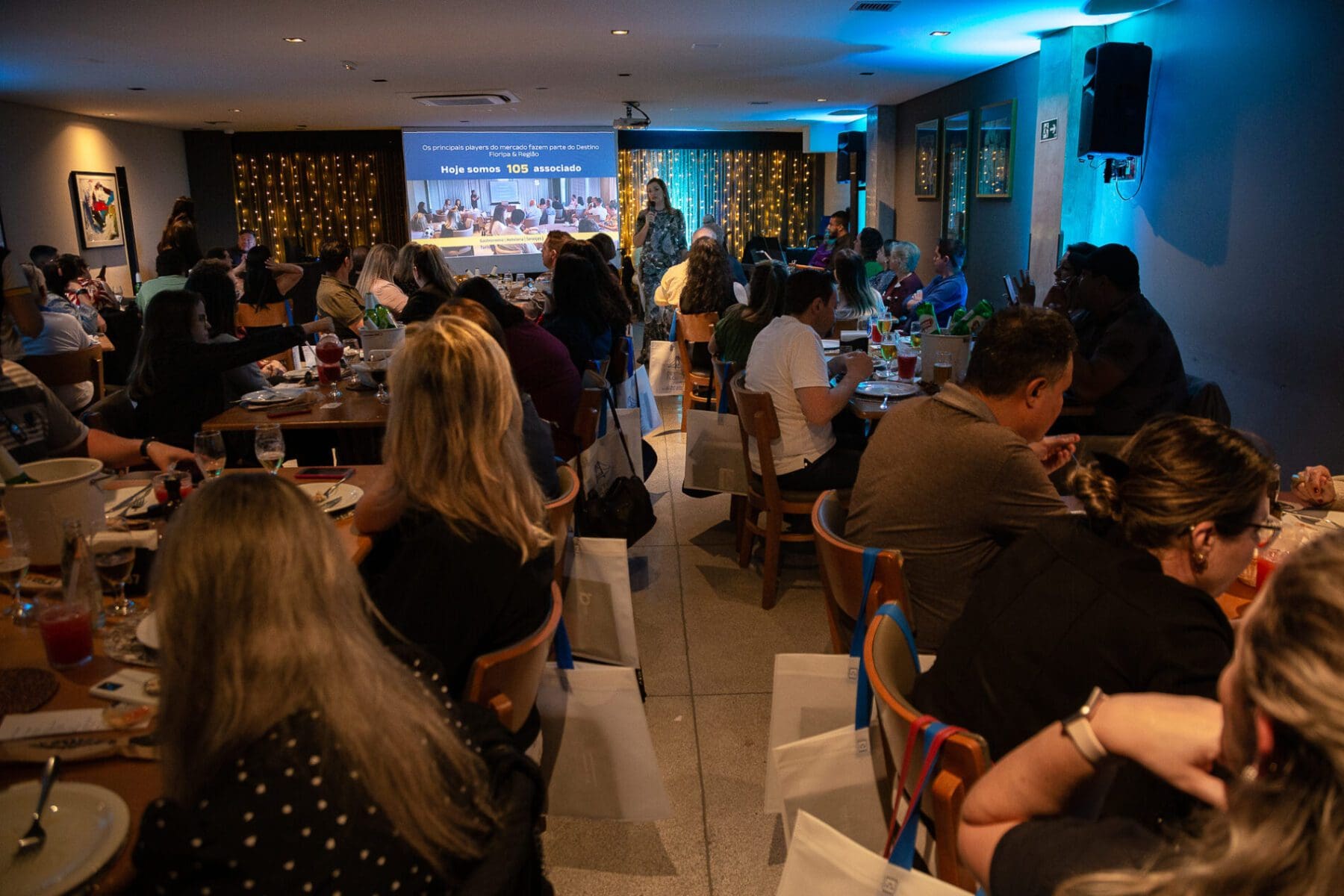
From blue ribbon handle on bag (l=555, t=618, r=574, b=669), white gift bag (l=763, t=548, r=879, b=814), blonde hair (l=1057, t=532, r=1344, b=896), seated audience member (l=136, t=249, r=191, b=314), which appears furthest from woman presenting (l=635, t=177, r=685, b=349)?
blonde hair (l=1057, t=532, r=1344, b=896)

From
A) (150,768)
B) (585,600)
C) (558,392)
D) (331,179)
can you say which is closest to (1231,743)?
(150,768)

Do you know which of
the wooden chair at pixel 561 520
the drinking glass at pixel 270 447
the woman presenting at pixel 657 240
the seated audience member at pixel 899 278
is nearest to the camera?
the wooden chair at pixel 561 520

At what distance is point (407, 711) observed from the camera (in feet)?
3.57

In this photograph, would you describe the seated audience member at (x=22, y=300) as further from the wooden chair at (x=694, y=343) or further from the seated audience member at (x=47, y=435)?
the wooden chair at (x=694, y=343)

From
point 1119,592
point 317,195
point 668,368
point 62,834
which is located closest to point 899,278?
point 668,368

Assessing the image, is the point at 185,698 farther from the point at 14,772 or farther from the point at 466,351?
the point at 466,351

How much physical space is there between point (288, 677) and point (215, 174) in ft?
48.2

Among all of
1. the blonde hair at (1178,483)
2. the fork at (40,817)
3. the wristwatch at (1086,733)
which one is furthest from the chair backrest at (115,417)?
the wristwatch at (1086,733)

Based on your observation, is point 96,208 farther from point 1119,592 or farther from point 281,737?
point 1119,592

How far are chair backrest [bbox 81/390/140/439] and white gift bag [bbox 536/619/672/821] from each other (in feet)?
8.44

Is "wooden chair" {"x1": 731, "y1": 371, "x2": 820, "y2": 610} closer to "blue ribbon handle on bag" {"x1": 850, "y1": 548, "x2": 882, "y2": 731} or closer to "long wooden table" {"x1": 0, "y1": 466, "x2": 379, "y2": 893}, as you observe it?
"blue ribbon handle on bag" {"x1": 850, "y1": 548, "x2": 882, "y2": 731}

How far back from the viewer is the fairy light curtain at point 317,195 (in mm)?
13969

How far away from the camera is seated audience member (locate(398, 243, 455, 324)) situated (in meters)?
4.91

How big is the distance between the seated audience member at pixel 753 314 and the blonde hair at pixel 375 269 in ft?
9.37
